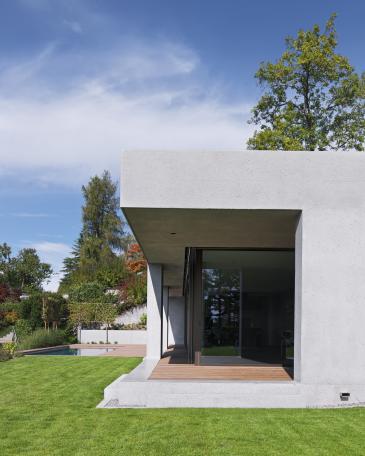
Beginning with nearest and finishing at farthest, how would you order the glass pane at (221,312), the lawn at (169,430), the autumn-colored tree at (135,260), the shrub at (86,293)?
the lawn at (169,430) → the glass pane at (221,312) → the shrub at (86,293) → the autumn-colored tree at (135,260)

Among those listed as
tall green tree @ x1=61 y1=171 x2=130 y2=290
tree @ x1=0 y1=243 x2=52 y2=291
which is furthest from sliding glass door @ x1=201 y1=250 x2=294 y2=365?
tree @ x1=0 y1=243 x2=52 y2=291

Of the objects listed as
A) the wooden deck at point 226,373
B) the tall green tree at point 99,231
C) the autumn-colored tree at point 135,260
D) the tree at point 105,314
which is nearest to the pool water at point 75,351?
the tree at point 105,314

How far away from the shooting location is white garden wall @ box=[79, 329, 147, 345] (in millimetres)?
31766

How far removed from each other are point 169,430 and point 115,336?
987 inches

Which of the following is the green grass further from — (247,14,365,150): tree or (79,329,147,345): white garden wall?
(247,14,365,150): tree

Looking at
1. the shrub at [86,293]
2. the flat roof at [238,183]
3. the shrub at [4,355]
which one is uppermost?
the flat roof at [238,183]

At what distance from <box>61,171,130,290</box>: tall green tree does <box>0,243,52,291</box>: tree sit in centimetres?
414

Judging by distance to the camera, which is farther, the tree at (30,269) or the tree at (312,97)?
the tree at (30,269)

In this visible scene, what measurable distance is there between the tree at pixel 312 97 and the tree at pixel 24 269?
1476 inches

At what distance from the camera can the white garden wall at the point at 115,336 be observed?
31.8 m

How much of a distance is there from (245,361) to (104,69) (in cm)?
1357

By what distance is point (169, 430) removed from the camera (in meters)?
7.59

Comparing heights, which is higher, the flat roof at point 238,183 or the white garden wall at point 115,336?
the flat roof at point 238,183

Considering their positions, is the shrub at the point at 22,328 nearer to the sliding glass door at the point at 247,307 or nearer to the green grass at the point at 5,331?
the green grass at the point at 5,331
